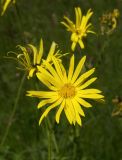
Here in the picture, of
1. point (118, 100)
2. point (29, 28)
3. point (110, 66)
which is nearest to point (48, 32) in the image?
point (29, 28)

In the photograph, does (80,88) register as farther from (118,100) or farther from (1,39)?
(1,39)

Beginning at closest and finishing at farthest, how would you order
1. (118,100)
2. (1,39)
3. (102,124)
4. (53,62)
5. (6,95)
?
(53,62), (118,100), (102,124), (6,95), (1,39)

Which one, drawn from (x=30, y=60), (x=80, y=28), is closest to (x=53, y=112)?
(x=80, y=28)

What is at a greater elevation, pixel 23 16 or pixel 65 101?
pixel 23 16

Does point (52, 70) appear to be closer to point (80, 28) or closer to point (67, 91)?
point (67, 91)

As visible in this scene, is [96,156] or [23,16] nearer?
[96,156]

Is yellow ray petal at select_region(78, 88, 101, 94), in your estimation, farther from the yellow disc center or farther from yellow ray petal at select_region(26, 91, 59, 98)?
yellow ray petal at select_region(26, 91, 59, 98)

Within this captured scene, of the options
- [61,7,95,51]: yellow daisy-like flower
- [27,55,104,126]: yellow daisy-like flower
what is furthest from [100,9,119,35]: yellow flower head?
[27,55,104,126]: yellow daisy-like flower
